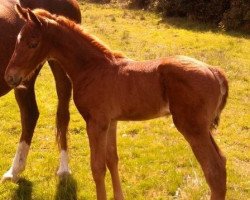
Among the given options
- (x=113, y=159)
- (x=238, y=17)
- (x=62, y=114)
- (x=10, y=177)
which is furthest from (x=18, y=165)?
(x=238, y=17)

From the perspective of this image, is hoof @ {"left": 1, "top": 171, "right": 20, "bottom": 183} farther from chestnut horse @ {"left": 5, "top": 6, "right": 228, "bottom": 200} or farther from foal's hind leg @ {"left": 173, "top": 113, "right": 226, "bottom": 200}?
foal's hind leg @ {"left": 173, "top": 113, "right": 226, "bottom": 200}

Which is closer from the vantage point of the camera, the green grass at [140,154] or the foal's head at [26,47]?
the foal's head at [26,47]

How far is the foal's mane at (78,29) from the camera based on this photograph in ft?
11.0

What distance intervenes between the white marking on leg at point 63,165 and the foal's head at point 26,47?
1625 mm

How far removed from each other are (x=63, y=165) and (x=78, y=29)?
1834 millimetres

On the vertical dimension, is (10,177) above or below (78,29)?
below

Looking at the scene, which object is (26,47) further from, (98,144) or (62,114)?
(62,114)

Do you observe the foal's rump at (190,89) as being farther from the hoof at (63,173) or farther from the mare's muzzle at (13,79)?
the hoof at (63,173)

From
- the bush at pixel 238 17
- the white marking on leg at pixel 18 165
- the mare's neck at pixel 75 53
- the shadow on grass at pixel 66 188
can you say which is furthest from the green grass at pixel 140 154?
the bush at pixel 238 17

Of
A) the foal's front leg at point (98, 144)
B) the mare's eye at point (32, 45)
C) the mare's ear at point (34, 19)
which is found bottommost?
the foal's front leg at point (98, 144)

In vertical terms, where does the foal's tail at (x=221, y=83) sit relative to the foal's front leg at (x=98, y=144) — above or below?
above

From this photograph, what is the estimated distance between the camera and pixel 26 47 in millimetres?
3166

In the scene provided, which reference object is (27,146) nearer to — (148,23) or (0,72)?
(0,72)

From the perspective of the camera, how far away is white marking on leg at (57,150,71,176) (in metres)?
4.61
